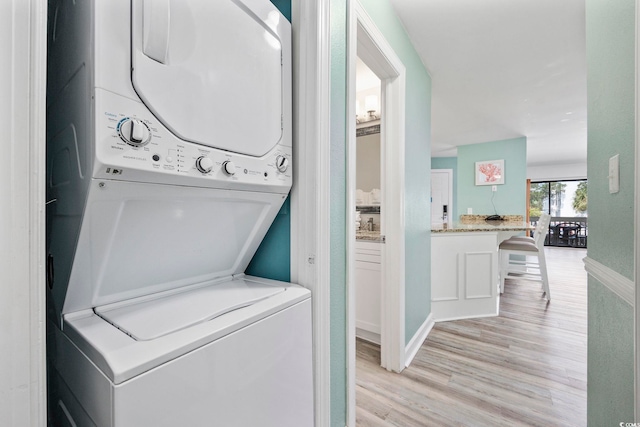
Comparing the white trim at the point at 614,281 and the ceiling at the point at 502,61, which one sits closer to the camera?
the white trim at the point at 614,281


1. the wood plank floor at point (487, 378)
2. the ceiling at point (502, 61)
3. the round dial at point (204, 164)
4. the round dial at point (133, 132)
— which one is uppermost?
the ceiling at point (502, 61)

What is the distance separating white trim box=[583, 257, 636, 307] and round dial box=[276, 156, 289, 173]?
3.27ft

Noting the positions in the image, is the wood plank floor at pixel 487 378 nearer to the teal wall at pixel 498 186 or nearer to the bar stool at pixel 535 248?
the bar stool at pixel 535 248

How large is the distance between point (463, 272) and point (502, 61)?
2.05 meters

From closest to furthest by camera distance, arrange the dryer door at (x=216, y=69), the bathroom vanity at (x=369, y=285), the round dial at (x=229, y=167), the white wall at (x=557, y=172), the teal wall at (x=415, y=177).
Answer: the dryer door at (x=216, y=69)
the round dial at (x=229, y=167)
the teal wall at (x=415, y=177)
the bathroom vanity at (x=369, y=285)
the white wall at (x=557, y=172)

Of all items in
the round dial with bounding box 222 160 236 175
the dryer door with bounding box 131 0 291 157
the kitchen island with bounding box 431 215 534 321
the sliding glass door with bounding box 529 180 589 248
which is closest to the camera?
the dryer door with bounding box 131 0 291 157

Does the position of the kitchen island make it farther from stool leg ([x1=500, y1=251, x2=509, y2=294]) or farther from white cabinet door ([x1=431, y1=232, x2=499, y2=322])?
stool leg ([x1=500, y1=251, x2=509, y2=294])

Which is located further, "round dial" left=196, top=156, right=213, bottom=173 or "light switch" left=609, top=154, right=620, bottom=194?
"light switch" left=609, top=154, right=620, bottom=194

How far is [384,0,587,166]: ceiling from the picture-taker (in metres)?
1.89

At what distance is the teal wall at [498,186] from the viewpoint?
5031 millimetres

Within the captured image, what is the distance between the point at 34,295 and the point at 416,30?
256cm

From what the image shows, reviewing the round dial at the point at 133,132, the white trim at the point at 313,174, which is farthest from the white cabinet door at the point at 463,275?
the round dial at the point at 133,132

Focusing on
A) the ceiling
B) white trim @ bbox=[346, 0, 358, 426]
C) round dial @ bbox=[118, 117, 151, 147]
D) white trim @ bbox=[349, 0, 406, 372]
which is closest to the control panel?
round dial @ bbox=[118, 117, 151, 147]

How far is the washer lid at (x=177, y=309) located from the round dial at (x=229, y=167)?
35 centimetres
